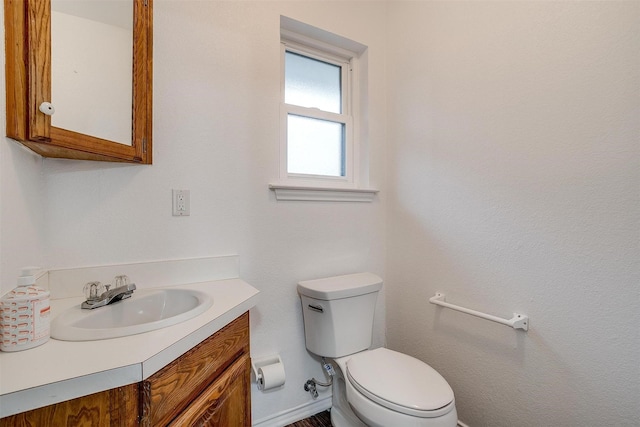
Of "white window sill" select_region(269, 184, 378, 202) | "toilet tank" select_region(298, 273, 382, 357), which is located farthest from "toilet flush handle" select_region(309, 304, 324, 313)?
"white window sill" select_region(269, 184, 378, 202)

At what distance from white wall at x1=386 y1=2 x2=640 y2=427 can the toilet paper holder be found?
78 centimetres

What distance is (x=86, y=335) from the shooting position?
655 millimetres

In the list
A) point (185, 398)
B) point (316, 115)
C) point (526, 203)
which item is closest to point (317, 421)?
point (185, 398)

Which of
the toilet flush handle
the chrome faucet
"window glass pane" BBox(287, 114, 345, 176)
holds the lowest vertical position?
the toilet flush handle

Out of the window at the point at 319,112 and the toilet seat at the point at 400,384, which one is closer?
the toilet seat at the point at 400,384

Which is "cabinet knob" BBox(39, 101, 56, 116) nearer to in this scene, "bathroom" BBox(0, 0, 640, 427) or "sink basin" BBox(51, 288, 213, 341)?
"bathroom" BBox(0, 0, 640, 427)

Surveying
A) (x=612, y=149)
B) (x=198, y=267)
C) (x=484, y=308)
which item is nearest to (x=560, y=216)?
(x=612, y=149)

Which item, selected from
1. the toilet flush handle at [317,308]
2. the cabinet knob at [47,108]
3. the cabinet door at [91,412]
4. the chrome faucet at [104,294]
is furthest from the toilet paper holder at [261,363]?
the cabinet knob at [47,108]

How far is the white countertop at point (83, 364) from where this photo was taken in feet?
1.59

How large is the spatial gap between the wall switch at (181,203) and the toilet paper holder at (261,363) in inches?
30.6

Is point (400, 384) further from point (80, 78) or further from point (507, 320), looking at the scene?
point (80, 78)

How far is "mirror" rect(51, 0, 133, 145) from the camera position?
2.74ft

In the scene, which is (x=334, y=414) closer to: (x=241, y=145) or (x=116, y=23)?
(x=241, y=145)

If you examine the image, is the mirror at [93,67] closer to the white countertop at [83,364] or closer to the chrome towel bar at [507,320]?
the white countertop at [83,364]
